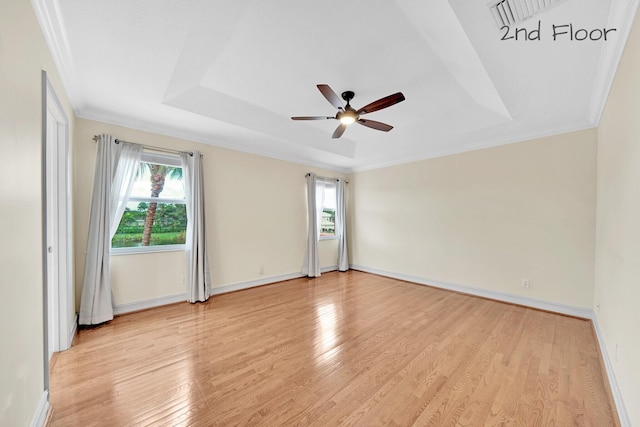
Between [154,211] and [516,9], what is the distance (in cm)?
413

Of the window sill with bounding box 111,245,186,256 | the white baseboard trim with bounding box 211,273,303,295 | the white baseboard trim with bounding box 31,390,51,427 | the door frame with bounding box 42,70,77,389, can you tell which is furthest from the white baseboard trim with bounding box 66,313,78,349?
the white baseboard trim with bounding box 211,273,303,295

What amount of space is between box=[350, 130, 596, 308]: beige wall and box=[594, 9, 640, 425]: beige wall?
73 centimetres

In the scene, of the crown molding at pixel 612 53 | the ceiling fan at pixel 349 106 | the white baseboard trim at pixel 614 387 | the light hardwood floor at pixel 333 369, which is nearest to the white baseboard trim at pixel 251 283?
the light hardwood floor at pixel 333 369

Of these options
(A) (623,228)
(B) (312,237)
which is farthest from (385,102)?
(B) (312,237)

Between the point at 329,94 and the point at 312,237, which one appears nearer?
the point at 329,94

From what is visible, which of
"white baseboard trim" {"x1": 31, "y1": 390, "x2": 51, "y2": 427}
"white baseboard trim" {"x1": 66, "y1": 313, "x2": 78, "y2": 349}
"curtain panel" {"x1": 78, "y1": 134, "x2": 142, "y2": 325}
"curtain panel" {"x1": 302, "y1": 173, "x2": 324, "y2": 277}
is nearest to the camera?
"white baseboard trim" {"x1": 31, "y1": 390, "x2": 51, "y2": 427}

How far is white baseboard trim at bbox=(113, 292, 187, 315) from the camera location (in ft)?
10.0

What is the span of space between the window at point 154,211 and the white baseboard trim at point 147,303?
652 mm

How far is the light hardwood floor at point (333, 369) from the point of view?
→ 155cm

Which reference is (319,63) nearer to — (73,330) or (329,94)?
(329,94)

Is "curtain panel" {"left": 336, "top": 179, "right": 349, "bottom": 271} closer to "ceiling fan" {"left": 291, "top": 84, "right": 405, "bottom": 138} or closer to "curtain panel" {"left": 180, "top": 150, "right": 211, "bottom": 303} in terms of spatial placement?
"ceiling fan" {"left": 291, "top": 84, "right": 405, "bottom": 138}

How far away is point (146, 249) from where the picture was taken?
10.8 ft

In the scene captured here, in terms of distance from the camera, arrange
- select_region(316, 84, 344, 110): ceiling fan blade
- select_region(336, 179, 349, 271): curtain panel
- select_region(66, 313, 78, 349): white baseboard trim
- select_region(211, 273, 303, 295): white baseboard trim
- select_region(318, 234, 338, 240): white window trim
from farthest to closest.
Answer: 1. select_region(336, 179, 349, 271): curtain panel
2. select_region(318, 234, 338, 240): white window trim
3. select_region(211, 273, 303, 295): white baseboard trim
4. select_region(66, 313, 78, 349): white baseboard trim
5. select_region(316, 84, 344, 110): ceiling fan blade

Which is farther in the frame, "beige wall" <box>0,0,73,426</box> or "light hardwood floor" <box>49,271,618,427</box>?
"light hardwood floor" <box>49,271,618,427</box>
